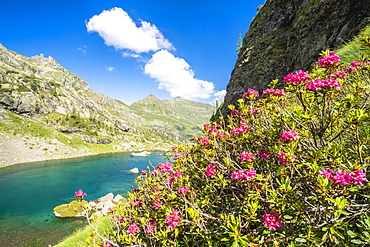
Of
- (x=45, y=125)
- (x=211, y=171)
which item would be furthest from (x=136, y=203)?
(x=45, y=125)

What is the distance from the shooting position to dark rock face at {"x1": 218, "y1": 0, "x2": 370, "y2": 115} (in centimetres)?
1249

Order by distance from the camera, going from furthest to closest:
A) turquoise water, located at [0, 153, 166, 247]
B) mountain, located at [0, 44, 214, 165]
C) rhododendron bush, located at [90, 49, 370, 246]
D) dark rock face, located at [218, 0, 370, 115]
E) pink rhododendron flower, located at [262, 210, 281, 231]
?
mountain, located at [0, 44, 214, 165], turquoise water, located at [0, 153, 166, 247], dark rock face, located at [218, 0, 370, 115], pink rhododendron flower, located at [262, 210, 281, 231], rhododendron bush, located at [90, 49, 370, 246]

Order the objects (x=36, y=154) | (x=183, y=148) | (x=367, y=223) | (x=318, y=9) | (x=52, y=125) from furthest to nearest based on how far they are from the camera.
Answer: (x=52, y=125) → (x=36, y=154) → (x=318, y=9) → (x=183, y=148) → (x=367, y=223)

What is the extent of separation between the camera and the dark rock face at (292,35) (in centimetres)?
1249

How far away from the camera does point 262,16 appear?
29.5 metres

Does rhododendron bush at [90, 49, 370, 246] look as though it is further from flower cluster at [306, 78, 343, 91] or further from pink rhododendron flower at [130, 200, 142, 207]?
pink rhododendron flower at [130, 200, 142, 207]

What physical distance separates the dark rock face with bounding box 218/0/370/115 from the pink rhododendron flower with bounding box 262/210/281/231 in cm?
1098

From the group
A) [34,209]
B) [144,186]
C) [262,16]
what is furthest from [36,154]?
[262,16]

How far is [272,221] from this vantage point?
2.57m

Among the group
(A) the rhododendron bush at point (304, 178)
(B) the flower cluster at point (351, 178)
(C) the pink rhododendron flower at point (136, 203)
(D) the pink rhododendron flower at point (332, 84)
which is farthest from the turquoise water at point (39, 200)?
(D) the pink rhododendron flower at point (332, 84)

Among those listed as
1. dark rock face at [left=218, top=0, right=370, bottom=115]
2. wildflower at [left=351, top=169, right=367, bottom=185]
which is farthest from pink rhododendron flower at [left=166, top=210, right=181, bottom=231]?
dark rock face at [left=218, top=0, right=370, bottom=115]

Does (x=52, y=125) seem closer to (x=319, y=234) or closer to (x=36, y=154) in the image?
(x=36, y=154)

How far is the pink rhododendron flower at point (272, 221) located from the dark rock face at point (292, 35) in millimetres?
10984

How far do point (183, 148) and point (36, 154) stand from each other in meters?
108
